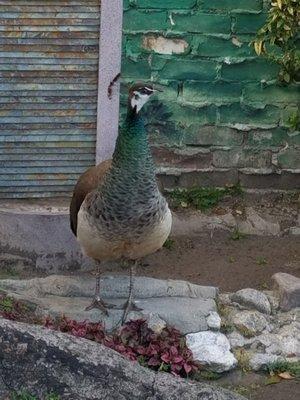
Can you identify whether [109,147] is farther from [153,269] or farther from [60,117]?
[153,269]

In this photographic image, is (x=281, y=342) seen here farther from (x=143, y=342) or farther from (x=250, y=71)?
(x=250, y=71)

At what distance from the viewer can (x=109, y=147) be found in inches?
271

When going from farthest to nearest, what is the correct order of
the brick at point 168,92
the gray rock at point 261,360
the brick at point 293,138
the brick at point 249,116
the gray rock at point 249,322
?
1. the brick at point 293,138
2. the brick at point 249,116
3. the brick at point 168,92
4. the gray rock at point 249,322
5. the gray rock at point 261,360

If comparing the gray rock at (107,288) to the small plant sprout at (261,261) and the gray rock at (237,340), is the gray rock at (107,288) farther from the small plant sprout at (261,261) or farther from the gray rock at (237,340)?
the small plant sprout at (261,261)

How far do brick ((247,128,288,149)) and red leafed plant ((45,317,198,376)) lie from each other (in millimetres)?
2227

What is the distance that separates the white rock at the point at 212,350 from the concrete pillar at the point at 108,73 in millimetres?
1788

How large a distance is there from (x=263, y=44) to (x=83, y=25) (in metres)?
1.13

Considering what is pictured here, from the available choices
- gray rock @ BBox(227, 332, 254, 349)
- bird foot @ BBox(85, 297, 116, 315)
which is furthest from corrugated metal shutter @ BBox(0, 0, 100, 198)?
gray rock @ BBox(227, 332, 254, 349)

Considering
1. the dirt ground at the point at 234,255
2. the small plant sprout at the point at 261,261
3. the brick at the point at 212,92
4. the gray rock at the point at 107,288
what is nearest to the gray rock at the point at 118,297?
the gray rock at the point at 107,288

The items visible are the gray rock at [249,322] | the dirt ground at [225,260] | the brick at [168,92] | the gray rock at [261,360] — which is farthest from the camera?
the brick at [168,92]

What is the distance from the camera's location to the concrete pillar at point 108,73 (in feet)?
22.0

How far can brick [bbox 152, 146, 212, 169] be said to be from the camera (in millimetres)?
7277

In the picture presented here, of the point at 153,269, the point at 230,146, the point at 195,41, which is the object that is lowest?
the point at 153,269

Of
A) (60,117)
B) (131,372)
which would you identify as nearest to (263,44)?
(60,117)
